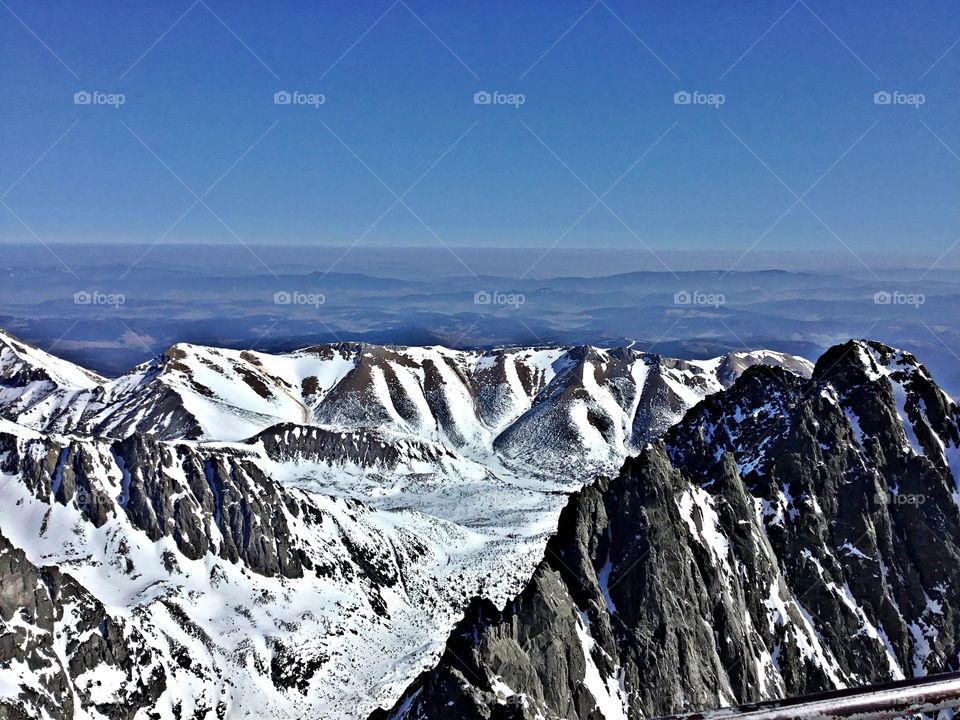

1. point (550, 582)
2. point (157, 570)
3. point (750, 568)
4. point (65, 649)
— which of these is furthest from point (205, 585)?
point (750, 568)

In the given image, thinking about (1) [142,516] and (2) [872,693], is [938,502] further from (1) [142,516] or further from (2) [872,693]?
(1) [142,516]

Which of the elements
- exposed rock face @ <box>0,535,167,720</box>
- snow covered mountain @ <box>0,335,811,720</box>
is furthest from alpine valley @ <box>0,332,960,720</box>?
snow covered mountain @ <box>0,335,811,720</box>

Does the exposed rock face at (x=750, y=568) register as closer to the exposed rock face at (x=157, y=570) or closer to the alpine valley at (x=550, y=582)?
the alpine valley at (x=550, y=582)

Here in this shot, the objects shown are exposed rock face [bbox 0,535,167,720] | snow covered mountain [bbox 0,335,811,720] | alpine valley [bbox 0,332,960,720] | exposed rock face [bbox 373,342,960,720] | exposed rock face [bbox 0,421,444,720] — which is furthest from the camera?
snow covered mountain [bbox 0,335,811,720]

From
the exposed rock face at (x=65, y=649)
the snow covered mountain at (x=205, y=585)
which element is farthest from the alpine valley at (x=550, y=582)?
the snow covered mountain at (x=205, y=585)

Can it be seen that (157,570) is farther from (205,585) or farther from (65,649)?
(65,649)

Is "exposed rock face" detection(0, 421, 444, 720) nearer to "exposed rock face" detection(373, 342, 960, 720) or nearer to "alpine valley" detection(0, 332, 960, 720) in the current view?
"alpine valley" detection(0, 332, 960, 720)
